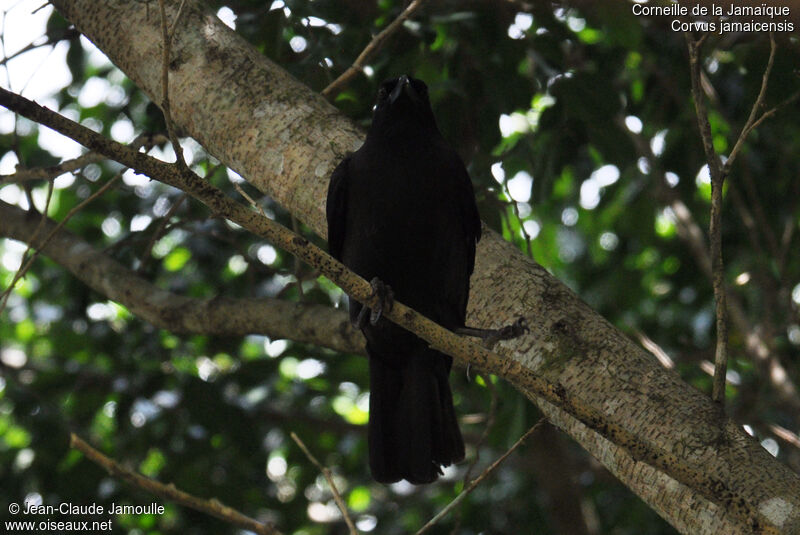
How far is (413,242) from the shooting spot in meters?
2.35

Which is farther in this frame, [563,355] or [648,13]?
[648,13]

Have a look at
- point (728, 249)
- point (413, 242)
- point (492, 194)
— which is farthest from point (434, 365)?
point (728, 249)

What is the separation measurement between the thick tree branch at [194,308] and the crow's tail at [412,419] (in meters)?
0.19

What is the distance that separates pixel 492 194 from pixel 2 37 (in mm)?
1720

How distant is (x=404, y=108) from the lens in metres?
2.58

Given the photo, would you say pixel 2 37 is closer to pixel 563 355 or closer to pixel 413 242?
pixel 413 242

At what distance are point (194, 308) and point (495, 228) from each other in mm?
1123

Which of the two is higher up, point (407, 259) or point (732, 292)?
point (407, 259)

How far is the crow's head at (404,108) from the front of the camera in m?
2.55

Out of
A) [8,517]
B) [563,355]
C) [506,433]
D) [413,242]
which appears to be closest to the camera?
[563,355]

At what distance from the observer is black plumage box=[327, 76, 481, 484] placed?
235 cm

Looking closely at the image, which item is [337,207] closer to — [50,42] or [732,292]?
[50,42]

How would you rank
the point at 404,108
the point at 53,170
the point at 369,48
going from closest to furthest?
the point at 53,170, the point at 369,48, the point at 404,108

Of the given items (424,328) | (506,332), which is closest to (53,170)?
(424,328)
